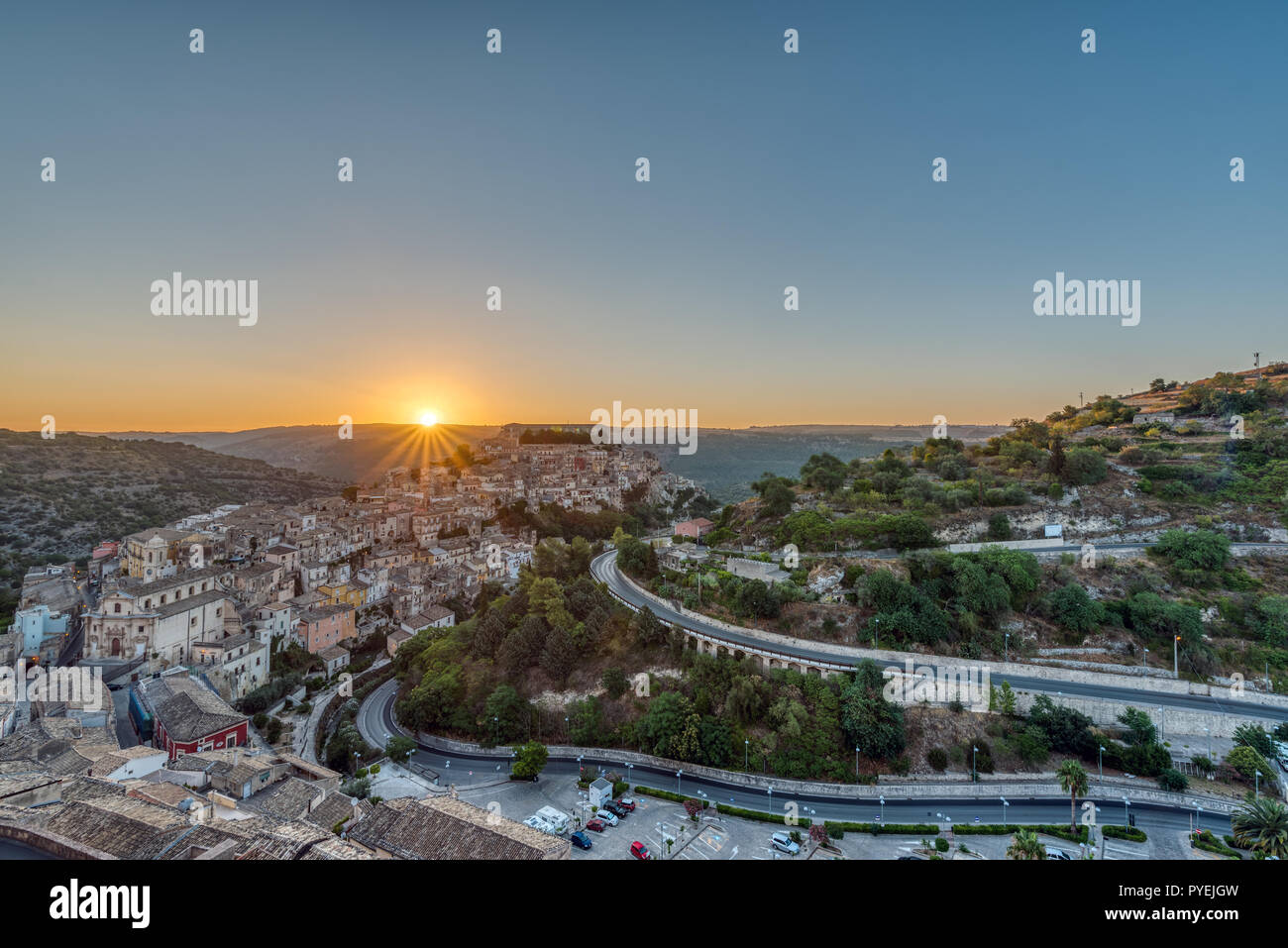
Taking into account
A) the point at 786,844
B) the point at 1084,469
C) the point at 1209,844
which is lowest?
the point at 786,844

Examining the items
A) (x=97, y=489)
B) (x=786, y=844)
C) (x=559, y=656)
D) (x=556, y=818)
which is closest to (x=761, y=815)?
(x=786, y=844)

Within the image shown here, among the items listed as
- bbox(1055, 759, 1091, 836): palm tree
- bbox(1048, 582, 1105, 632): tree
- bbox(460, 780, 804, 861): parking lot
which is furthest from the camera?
bbox(1048, 582, 1105, 632): tree

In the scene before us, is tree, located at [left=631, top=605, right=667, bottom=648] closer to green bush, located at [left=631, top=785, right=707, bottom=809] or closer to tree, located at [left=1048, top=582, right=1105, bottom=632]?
green bush, located at [left=631, top=785, right=707, bottom=809]

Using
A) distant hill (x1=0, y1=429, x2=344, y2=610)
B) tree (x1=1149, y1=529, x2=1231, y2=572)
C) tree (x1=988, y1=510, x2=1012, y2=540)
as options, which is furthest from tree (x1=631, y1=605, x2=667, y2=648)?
distant hill (x1=0, y1=429, x2=344, y2=610)

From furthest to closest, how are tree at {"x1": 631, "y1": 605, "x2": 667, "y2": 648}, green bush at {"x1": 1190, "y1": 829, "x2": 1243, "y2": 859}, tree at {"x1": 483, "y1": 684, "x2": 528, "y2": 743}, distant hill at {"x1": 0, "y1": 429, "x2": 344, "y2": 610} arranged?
distant hill at {"x1": 0, "y1": 429, "x2": 344, "y2": 610} < tree at {"x1": 631, "y1": 605, "x2": 667, "y2": 648} < tree at {"x1": 483, "y1": 684, "x2": 528, "y2": 743} < green bush at {"x1": 1190, "y1": 829, "x2": 1243, "y2": 859}

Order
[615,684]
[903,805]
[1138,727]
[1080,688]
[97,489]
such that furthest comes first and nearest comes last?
[97,489] < [615,684] < [1080,688] < [1138,727] < [903,805]

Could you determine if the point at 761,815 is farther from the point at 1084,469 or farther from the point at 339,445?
the point at 339,445
